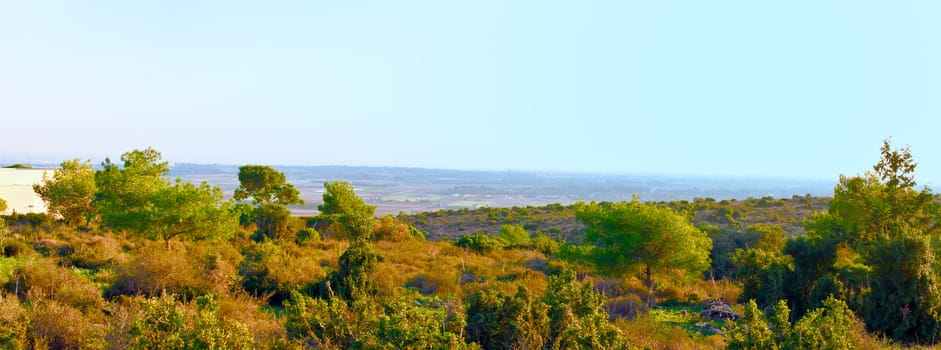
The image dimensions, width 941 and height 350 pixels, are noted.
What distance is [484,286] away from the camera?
1192 centimetres

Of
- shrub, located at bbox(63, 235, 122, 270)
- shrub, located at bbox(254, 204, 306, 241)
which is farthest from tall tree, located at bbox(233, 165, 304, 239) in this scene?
shrub, located at bbox(63, 235, 122, 270)

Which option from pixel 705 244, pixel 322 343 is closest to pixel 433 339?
pixel 322 343

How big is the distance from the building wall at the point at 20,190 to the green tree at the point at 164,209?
2657cm

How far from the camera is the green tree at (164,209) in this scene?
50.6 feet

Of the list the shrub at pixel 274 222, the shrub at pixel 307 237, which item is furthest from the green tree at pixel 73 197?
the shrub at pixel 307 237

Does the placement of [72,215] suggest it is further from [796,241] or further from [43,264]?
[796,241]

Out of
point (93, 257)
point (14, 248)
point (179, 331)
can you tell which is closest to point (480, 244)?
point (93, 257)

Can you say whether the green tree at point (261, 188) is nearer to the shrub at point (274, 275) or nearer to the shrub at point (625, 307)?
the shrub at point (274, 275)

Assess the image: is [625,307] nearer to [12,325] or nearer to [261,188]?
[12,325]

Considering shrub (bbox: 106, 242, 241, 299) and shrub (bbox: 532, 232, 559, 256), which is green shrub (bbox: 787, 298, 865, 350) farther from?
shrub (bbox: 532, 232, 559, 256)

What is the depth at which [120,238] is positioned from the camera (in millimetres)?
19141

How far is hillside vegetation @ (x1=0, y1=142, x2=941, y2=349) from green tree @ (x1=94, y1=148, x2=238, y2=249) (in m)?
0.06

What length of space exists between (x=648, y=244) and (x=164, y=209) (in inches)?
556

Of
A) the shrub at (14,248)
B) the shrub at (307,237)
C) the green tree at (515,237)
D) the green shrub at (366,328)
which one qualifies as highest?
the green shrub at (366,328)
